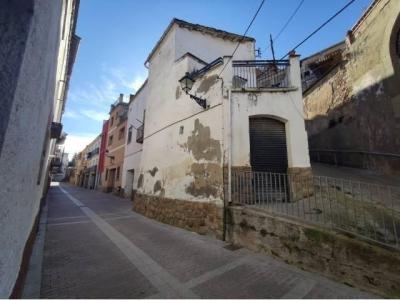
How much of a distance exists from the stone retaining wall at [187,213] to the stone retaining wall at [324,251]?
2.98ft

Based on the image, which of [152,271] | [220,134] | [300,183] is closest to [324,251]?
[300,183]

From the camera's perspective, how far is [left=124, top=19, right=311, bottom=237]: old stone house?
6.55 metres

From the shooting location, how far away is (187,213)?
731cm

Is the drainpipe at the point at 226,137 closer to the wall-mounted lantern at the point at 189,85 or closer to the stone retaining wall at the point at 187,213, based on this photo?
the stone retaining wall at the point at 187,213

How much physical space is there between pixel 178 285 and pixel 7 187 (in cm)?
318

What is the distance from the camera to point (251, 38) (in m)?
10.7

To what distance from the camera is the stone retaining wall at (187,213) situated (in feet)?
20.6

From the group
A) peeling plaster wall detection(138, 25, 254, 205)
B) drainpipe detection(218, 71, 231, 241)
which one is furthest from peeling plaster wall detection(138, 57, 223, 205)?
drainpipe detection(218, 71, 231, 241)

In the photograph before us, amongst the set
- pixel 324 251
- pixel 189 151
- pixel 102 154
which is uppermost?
pixel 102 154

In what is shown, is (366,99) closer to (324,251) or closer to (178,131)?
(178,131)

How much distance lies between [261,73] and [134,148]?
11.1m

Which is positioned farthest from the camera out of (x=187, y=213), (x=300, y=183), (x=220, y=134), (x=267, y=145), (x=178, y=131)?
(x=178, y=131)

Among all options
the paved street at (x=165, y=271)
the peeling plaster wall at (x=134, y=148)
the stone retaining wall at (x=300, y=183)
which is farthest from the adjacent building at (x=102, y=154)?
the stone retaining wall at (x=300, y=183)

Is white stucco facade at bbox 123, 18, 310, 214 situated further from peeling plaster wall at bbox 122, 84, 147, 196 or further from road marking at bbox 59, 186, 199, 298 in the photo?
peeling plaster wall at bbox 122, 84, 147, 196
